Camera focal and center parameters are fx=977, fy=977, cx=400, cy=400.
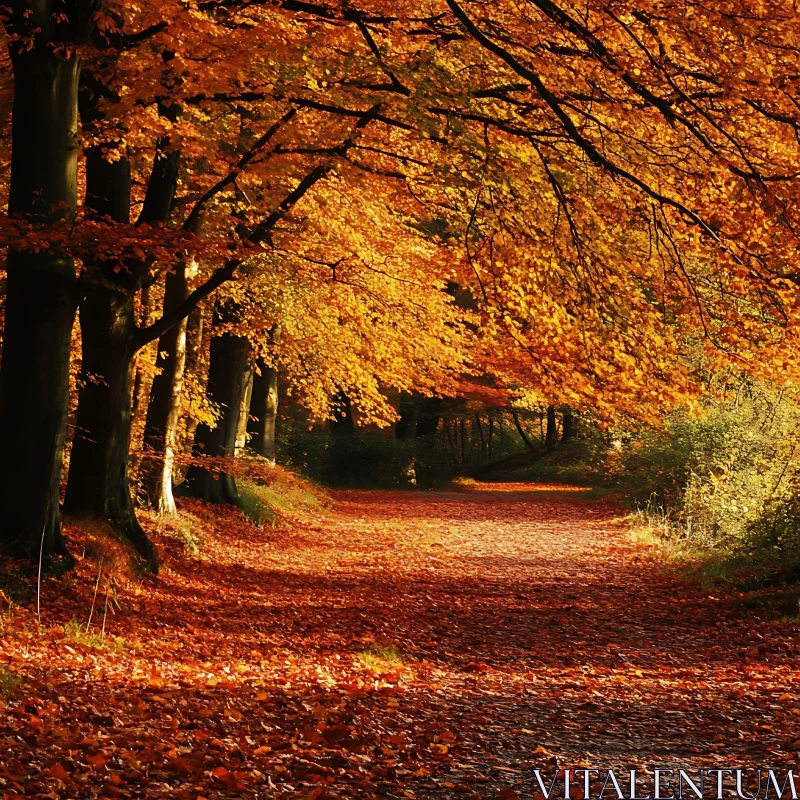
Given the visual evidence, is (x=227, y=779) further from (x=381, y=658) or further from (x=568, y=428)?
(x=568, y=428)

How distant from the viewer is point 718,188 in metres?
9.44

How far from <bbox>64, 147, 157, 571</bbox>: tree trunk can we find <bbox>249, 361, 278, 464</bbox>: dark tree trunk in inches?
467

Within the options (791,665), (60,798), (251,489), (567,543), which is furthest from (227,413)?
(60,798)

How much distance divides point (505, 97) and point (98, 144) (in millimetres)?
4605

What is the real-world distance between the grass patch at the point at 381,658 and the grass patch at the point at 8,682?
2.83 m

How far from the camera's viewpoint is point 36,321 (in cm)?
884

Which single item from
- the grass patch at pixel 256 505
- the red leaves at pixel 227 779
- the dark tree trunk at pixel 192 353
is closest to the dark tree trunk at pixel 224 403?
the grass patch at pixel 256 505

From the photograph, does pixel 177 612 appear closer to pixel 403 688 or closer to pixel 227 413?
pixel 403 688

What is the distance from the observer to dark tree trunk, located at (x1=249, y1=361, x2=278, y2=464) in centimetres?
2347

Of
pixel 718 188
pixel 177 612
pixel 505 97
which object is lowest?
pixel 177 612

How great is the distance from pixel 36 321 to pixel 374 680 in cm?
443

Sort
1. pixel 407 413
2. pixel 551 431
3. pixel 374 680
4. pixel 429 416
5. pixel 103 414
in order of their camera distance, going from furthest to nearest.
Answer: pixel 551 431 < pixel 429 416 < pixel 407 413 < pixel 103 414 < pixel 374 680

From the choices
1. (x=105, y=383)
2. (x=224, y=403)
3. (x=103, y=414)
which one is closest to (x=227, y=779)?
(x=103, y=414)

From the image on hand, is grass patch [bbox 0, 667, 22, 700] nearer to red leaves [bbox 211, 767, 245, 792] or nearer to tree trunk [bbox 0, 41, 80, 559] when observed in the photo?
red leaves [bbox 211, 767, 245, 792]
